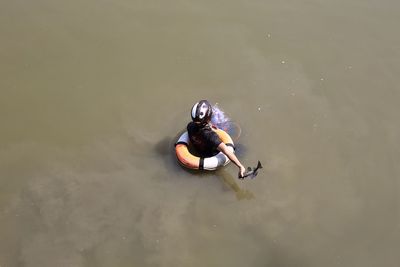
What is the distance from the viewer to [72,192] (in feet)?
21.0

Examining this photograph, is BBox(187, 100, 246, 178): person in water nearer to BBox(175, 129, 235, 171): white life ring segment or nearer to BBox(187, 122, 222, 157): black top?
BBox(187, 122, 222, 157): black top

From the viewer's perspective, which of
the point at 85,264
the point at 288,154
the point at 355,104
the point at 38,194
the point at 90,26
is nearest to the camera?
the point at 85,264

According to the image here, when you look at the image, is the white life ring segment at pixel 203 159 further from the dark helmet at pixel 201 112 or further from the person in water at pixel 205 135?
the dark helmet at pixel 201 112

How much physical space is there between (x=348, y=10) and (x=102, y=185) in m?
4.83

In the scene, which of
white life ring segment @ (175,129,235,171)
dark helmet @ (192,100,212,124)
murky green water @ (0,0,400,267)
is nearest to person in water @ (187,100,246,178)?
dark helmet @ (192,100,212,124)

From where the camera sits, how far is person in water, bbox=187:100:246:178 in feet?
20.1

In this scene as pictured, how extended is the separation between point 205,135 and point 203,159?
1.09 feet

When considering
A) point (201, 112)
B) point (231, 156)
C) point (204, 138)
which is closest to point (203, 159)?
point (204, 138)

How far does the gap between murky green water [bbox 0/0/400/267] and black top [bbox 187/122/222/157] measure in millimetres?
358

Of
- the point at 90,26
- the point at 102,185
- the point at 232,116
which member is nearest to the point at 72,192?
the point at 102,185

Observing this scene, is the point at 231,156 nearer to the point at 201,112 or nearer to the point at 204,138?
the point at 204,138

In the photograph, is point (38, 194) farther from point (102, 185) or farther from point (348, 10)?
point (348, 10)

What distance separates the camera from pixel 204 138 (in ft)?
21.0

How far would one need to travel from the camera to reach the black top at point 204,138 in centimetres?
632
